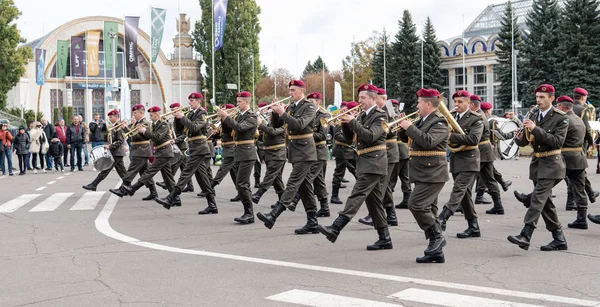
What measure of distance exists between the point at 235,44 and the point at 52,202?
5424cm

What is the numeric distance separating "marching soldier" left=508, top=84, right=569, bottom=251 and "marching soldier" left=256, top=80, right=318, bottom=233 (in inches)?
117

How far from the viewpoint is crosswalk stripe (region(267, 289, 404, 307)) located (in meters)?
5.90

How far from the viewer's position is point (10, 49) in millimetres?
46500

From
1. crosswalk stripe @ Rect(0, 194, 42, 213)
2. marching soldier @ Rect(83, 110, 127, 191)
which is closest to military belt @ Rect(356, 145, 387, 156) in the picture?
crosswalk stripe @ Rect(0, 194, 42, 213)

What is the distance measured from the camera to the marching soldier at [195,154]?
12.3m

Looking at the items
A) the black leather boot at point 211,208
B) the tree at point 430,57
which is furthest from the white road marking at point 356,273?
the tree at point 430,57

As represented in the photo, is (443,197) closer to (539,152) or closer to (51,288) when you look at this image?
(539,152)

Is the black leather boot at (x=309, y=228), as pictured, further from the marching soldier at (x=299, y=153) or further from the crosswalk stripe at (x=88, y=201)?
the crosswalk stripe at (x=88, y=201)

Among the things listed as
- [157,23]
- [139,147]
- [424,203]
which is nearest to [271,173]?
[424,203]

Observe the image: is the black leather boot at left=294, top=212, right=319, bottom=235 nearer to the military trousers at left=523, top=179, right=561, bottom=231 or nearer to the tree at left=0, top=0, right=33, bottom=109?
the military trousers at left=523, top=179, right=561, bottom=231

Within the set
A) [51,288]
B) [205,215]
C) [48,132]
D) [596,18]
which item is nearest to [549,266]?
[51,288]

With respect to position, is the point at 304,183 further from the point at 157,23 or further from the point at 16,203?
the point at 157,23

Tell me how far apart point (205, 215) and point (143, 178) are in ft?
6.09

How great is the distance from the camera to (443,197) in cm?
1446
